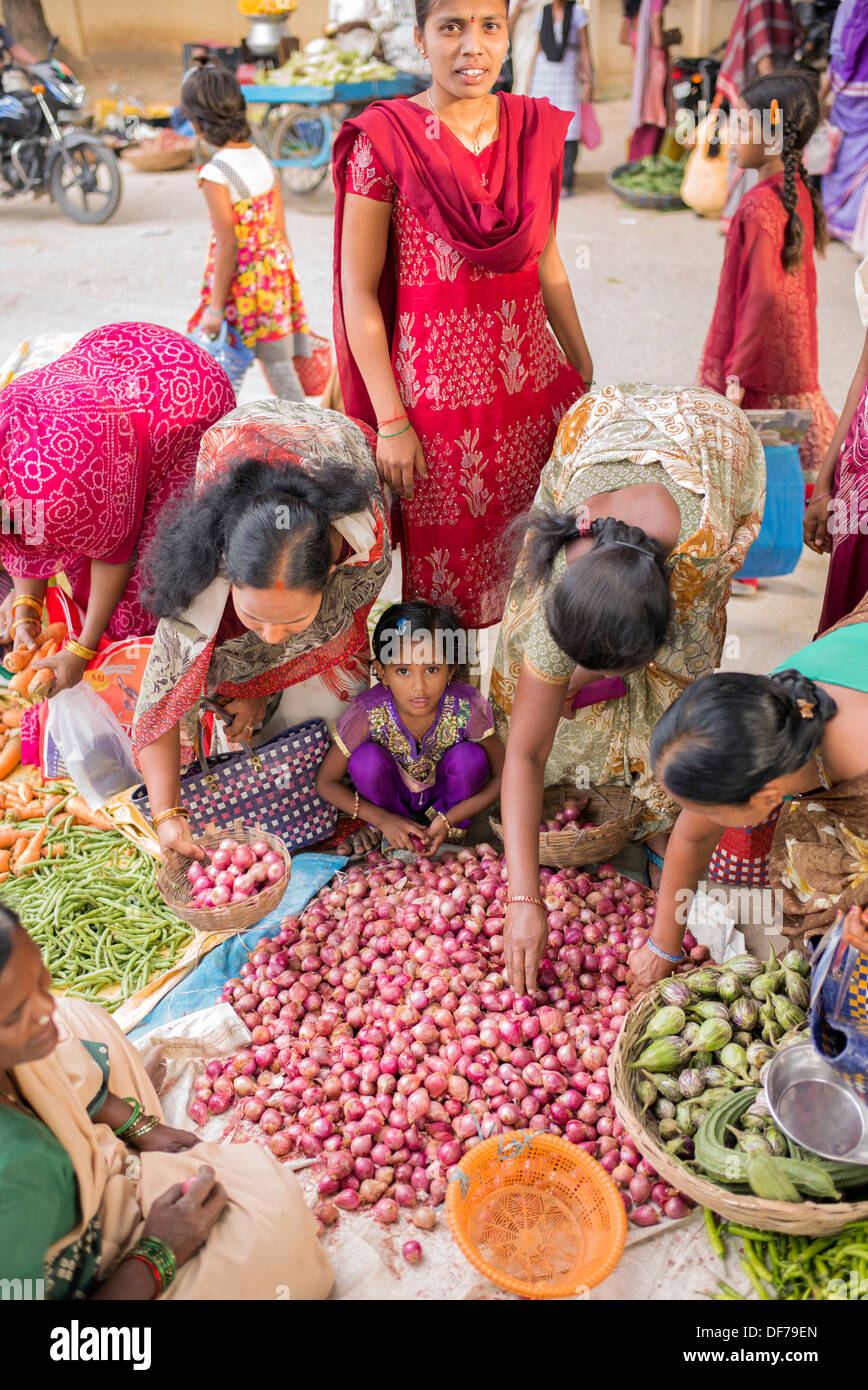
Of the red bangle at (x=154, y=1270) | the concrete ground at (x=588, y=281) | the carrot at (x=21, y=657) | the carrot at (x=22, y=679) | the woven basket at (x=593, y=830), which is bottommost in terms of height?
the woven basket at (x=593, y=830)

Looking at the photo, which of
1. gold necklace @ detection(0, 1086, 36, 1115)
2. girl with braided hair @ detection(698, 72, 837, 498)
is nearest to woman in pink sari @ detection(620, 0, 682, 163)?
girl with braided hair @ detection(698, 72, 837, 498)

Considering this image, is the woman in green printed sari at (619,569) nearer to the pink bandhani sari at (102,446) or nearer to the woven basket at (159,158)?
the pink bandhani sari at (102,446)

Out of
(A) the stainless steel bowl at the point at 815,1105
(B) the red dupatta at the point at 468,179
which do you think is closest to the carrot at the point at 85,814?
(B) the red dupatta at the point at 468,179

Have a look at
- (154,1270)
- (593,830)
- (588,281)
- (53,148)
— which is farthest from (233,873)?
(53,148)

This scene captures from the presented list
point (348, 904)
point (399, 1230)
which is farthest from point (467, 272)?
point (399, 1230)

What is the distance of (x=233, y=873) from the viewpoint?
222 cm

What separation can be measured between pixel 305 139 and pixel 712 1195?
8173mm

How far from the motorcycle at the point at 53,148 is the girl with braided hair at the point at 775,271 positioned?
5.95 metres

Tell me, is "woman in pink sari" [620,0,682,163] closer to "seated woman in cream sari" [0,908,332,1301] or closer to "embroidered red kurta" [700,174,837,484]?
"embroidered red kurta" [700,174,837,484]

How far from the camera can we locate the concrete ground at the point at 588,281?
15.3ft

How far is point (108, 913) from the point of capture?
7.93ft
